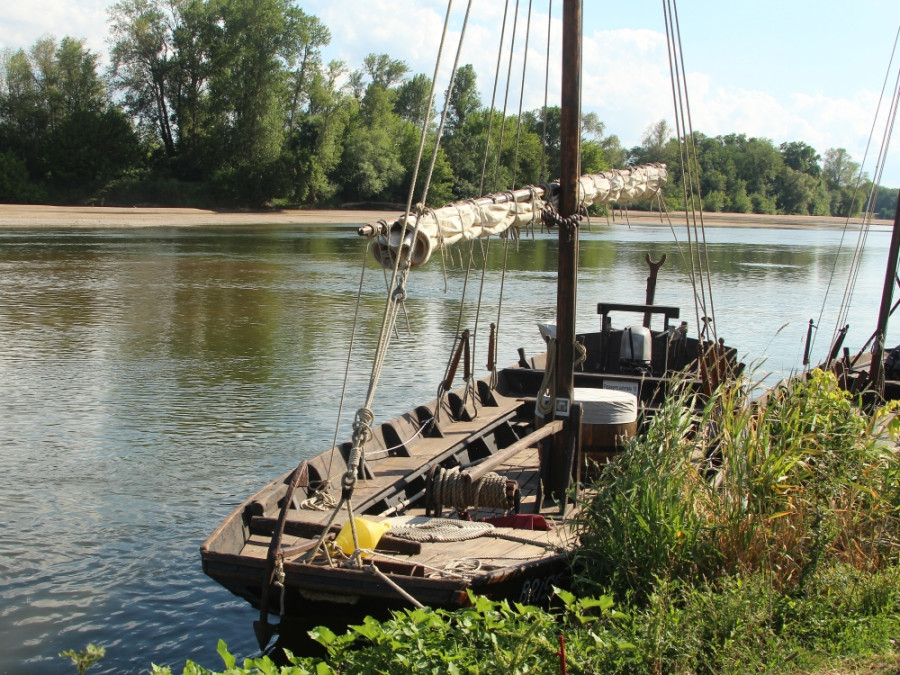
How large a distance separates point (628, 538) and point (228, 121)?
77732mm

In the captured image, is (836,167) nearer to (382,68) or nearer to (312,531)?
(382,68)

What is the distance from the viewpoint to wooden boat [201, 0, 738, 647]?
6320 mm

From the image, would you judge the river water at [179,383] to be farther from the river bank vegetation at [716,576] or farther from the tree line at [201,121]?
the tree line at [201,121]

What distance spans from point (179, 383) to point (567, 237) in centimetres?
1096

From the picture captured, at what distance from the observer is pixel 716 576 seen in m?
6.20

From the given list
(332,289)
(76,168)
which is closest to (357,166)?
(76,168)

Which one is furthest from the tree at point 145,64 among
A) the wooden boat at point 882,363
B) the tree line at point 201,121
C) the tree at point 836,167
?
the tree at point 836,167

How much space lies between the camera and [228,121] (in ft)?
259

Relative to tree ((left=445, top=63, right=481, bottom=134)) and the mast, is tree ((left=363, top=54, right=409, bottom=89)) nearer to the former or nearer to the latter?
tree ((left=445, top=63, right=481, bottom=134))

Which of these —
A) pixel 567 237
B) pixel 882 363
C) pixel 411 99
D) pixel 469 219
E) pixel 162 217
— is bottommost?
pixel 882 363

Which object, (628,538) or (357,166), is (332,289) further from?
(357,166)

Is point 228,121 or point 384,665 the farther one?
point 228,121

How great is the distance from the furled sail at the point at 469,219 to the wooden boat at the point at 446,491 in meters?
0.02

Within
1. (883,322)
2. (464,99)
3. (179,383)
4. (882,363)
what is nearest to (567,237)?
(882,363)
